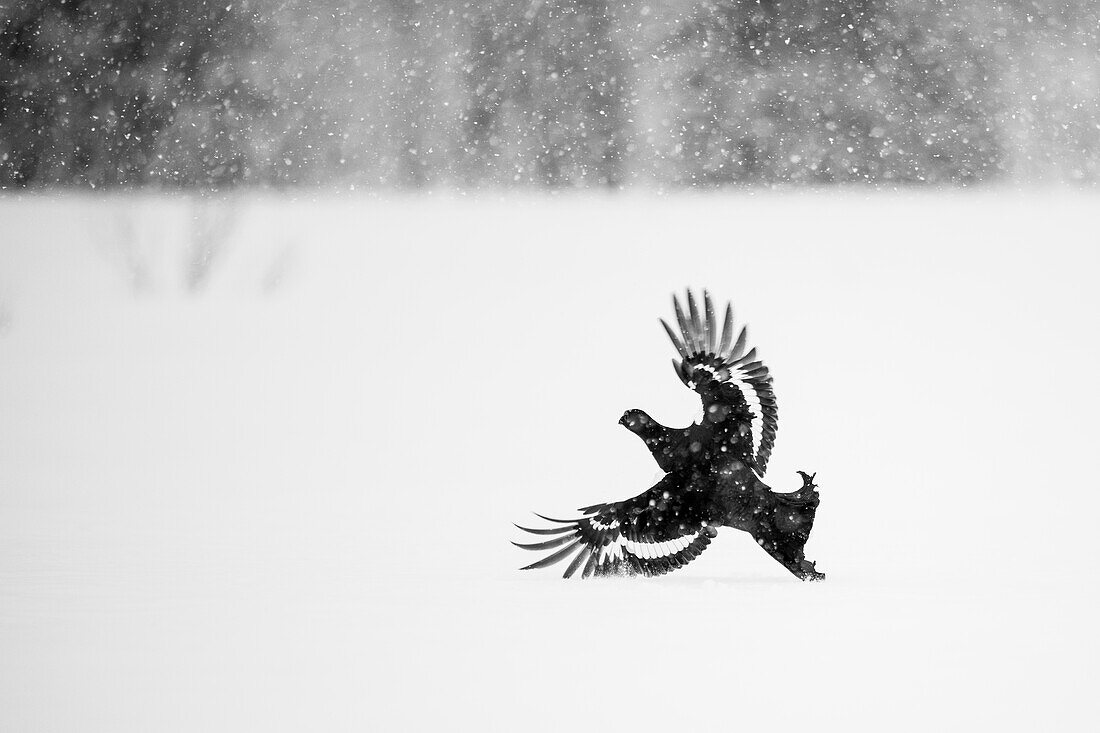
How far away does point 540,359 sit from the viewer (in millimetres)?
7141

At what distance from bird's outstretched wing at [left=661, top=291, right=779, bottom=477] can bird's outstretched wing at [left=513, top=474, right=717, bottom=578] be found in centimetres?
22

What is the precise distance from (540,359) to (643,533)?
367 centimetres

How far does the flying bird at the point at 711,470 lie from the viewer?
3.43 meters

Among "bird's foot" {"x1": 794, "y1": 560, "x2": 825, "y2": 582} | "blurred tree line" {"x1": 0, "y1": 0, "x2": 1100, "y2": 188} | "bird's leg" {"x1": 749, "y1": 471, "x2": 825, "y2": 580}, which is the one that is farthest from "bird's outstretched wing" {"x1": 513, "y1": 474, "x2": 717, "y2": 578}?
"blurred tree line" {"x1": 0, "y1": 0, "x2": 1100, "y2": 188}

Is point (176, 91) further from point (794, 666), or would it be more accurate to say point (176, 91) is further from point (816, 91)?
point (794, 666)

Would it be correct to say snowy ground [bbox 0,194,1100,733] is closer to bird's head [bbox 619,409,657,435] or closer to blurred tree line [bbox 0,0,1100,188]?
bird's head [bbox 619,409,657,435]

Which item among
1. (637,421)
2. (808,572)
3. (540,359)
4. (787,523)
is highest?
(540,359)

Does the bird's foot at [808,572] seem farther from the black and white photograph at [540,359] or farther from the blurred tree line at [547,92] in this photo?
the blurred tree line at [547,92]

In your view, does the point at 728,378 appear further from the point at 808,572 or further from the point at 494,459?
the point at 494,459

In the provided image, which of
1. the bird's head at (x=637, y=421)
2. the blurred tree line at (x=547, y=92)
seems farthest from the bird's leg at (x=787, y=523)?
the blurred tree line at (x=547, y=92)

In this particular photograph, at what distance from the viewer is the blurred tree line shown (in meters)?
14.5

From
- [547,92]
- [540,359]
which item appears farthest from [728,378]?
[547,92]

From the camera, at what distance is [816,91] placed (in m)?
15.3

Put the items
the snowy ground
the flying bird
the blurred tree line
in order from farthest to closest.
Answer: the blurred tree line, the flying bird, the snowy ground
